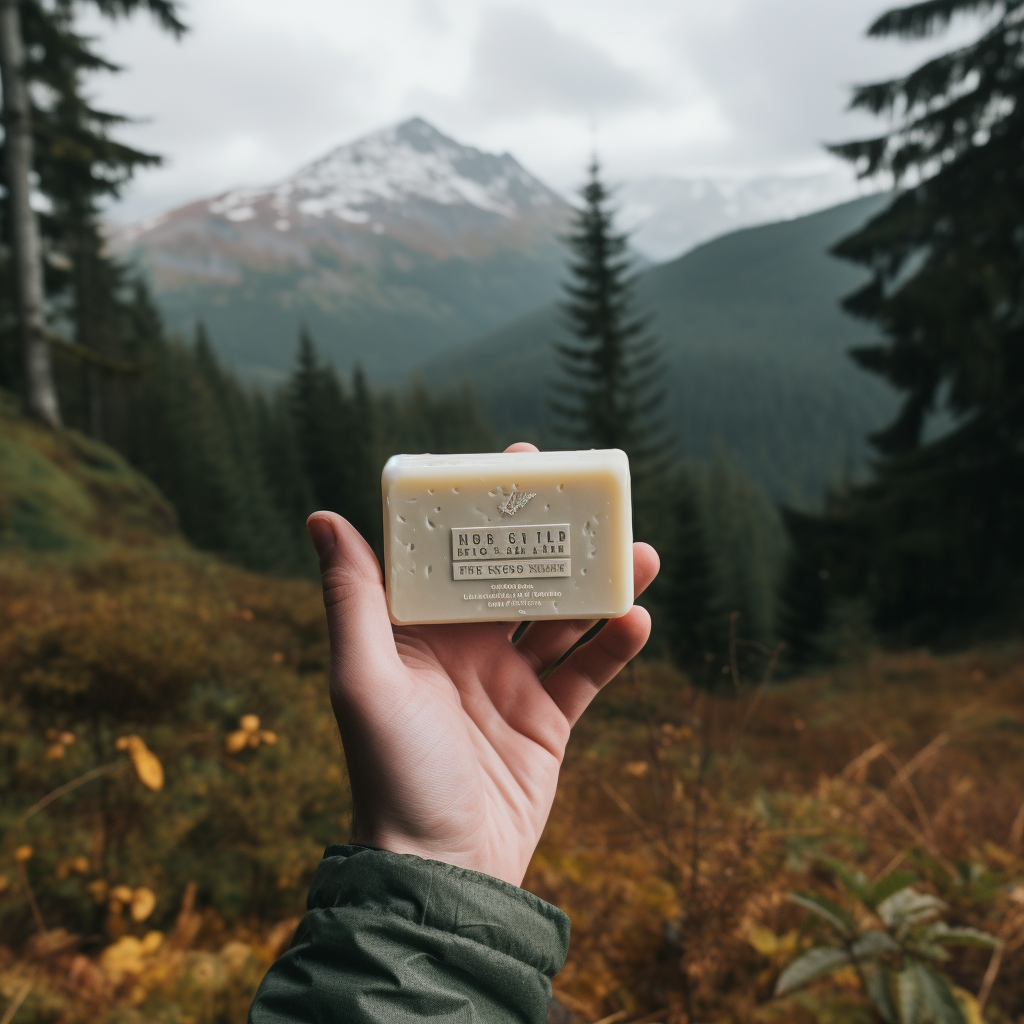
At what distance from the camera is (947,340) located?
10617 mm

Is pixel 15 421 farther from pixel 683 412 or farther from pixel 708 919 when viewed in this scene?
pixel 683 412

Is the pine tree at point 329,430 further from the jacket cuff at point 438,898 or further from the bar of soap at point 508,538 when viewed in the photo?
the jacket cuff at point 438,898

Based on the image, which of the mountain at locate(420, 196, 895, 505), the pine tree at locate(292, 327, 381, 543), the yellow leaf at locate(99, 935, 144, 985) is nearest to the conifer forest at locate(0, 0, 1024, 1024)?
the yellow leaf at locate(99, 935, 144, 985)

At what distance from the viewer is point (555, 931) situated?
1518mm

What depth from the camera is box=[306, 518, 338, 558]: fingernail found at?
1.70 metres

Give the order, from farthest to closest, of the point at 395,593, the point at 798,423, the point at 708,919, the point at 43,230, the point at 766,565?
the point at 798,423 < the point at 766,565 < the point at 43,230 < the point at 708,919 < the point at 395,593

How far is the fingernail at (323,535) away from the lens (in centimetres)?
170

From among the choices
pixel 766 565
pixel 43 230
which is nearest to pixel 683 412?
pixel 766 565

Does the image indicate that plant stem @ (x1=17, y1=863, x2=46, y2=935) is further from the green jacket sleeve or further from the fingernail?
the fingernail

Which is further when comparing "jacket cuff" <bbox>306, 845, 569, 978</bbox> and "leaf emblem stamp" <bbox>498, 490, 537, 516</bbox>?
"leaf emblem stamp" <bbox>498, 490, 537, 516</bbox>

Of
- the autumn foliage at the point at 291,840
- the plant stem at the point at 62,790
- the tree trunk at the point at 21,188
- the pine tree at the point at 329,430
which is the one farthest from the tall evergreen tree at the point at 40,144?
the pine tree at the point at 329,430

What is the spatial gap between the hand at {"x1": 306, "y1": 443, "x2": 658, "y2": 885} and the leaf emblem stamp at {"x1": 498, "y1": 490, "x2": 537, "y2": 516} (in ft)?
0.53

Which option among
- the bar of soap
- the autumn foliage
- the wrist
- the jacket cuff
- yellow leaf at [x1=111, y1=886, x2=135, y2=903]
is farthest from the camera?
yellow leaf at [x1=111, y1=886, x2=135, y2=903]

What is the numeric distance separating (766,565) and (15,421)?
2577 inches
